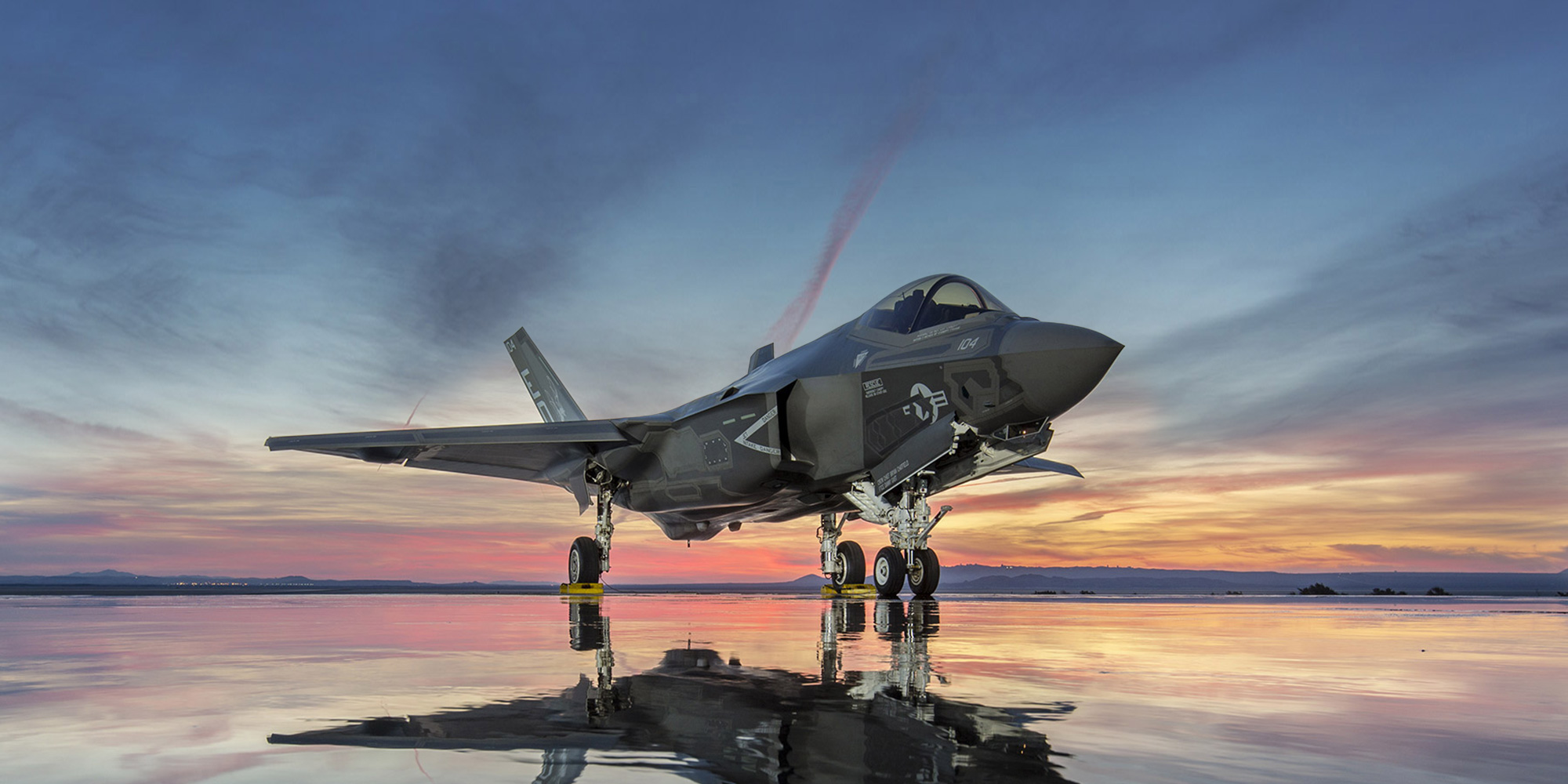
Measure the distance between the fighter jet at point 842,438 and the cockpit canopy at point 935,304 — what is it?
1.0 inches

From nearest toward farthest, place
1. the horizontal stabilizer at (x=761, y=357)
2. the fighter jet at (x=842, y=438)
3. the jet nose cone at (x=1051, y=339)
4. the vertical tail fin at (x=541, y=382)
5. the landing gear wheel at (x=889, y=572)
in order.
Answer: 1. the jet nose cone at (x=1051, y=339)
2. the fighter jet at (x=842, y=438)
3. the landing gear wheel at (x=889, y=572)
4. the horizontal stabilizer at (x=761, y=357)
5. the vertical tail fin at (x=541, y=382)

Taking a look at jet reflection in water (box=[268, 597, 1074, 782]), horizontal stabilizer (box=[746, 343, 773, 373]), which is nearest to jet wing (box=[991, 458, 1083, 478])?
horizontal stabilizer (box=[746, 343, 773, 373])

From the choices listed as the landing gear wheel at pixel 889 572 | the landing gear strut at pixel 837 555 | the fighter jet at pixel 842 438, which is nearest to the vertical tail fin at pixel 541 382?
the fighter jet at pixel 842 438

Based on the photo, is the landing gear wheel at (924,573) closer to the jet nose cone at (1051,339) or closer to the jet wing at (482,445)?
the jet nose cone at (1051,339)

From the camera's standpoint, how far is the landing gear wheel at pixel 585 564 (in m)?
17.5

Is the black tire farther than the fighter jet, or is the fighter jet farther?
the fighter jet

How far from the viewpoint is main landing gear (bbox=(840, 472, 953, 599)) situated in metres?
12.5

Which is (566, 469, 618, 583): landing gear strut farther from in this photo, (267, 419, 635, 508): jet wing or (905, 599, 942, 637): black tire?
(905, 599, 942, 637): black tire

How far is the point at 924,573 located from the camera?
13.7m

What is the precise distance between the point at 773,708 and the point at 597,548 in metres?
14.8

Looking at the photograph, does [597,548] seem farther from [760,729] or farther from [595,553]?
[760,729]

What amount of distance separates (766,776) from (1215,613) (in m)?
13.4

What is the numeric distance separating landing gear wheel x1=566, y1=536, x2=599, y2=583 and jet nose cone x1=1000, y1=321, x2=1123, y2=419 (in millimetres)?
10184

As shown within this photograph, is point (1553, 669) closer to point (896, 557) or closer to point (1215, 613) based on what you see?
point (1215, 613)
